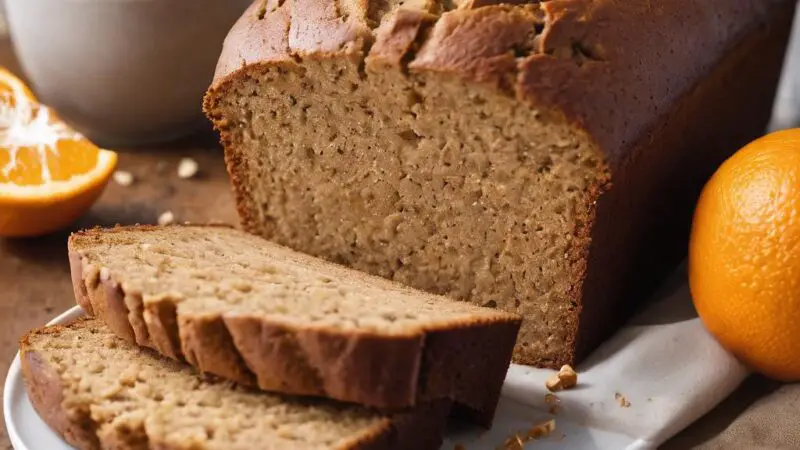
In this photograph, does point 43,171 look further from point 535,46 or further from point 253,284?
point 535,46

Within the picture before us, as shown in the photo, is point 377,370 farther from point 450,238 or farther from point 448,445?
point 450,238

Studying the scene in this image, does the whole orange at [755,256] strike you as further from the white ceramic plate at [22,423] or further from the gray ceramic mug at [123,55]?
the gray ceramic mug at [123,55]

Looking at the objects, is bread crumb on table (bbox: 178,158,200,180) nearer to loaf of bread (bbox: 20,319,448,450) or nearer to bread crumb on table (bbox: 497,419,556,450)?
loaf of bread (bbox: 20,319,448,450)

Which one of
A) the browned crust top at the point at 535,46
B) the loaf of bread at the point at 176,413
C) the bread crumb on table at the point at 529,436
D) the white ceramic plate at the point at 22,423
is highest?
the browned crust top at the point at 535,46

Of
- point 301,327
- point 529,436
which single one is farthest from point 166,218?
point 529,436

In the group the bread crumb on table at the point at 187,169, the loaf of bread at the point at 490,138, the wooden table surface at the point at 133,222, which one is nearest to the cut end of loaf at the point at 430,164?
the loaf of bread at the point at 490,138

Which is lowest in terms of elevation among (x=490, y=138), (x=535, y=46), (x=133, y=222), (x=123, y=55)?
(x=133, y=222)
